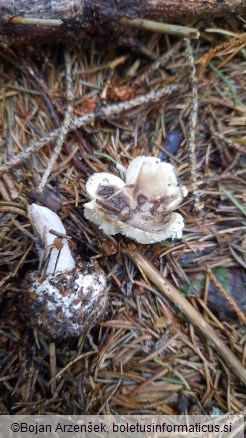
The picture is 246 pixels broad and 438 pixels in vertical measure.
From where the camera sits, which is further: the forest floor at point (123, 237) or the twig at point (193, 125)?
the twig at point (193, 125)

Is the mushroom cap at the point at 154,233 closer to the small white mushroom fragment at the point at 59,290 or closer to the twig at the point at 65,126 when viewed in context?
the small white mushroom fragment at the point at 59,290

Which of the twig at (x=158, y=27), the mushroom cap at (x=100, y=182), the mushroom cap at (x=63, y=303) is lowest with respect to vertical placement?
the mushroom cap at (x=63, y=303)

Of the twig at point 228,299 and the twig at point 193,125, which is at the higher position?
the twig at point 193,125

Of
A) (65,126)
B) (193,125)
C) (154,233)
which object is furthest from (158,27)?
(154,233)

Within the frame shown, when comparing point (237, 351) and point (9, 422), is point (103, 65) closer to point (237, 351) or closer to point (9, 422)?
point (237, 351)

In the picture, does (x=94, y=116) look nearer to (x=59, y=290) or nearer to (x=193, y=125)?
(x=193, y=125)

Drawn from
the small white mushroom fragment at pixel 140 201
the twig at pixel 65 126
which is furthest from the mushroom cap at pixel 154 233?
the twig at pixel 65 126

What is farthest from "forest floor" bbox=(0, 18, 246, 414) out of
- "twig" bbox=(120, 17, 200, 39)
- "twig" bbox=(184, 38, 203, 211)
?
"twig" bbox=(120, 17, 200, 39)
